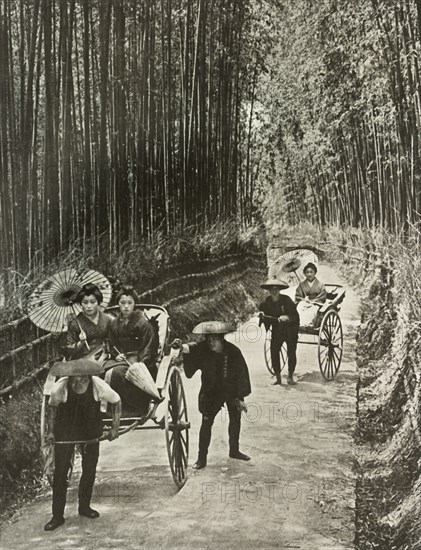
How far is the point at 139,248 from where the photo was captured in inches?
167

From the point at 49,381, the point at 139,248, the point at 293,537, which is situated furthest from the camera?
the point at 139,248

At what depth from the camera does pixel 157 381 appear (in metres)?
3.89

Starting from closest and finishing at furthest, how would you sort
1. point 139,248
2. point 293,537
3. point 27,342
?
point 293,537, point 27,342, point 139,248

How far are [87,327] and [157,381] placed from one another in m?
0.48

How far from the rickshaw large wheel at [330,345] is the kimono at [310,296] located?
0.26 ft

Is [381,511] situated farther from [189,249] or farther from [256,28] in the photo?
[256,28]

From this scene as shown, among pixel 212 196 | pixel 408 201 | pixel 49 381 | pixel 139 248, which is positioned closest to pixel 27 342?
pixel 49 381

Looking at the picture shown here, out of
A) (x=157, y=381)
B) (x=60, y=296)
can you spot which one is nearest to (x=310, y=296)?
(x=157, y=381)

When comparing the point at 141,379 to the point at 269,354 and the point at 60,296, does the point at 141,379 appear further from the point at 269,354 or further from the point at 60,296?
the point at 269,354

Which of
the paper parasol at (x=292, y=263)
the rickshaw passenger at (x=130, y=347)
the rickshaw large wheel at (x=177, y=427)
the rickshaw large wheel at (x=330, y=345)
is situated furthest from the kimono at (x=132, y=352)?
the rickshaw large wheel at (x=330, y=345)

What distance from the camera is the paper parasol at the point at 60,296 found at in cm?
384

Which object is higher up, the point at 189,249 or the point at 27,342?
the point at 189,249

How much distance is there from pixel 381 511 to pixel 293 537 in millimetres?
474

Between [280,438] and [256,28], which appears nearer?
[280,438]
